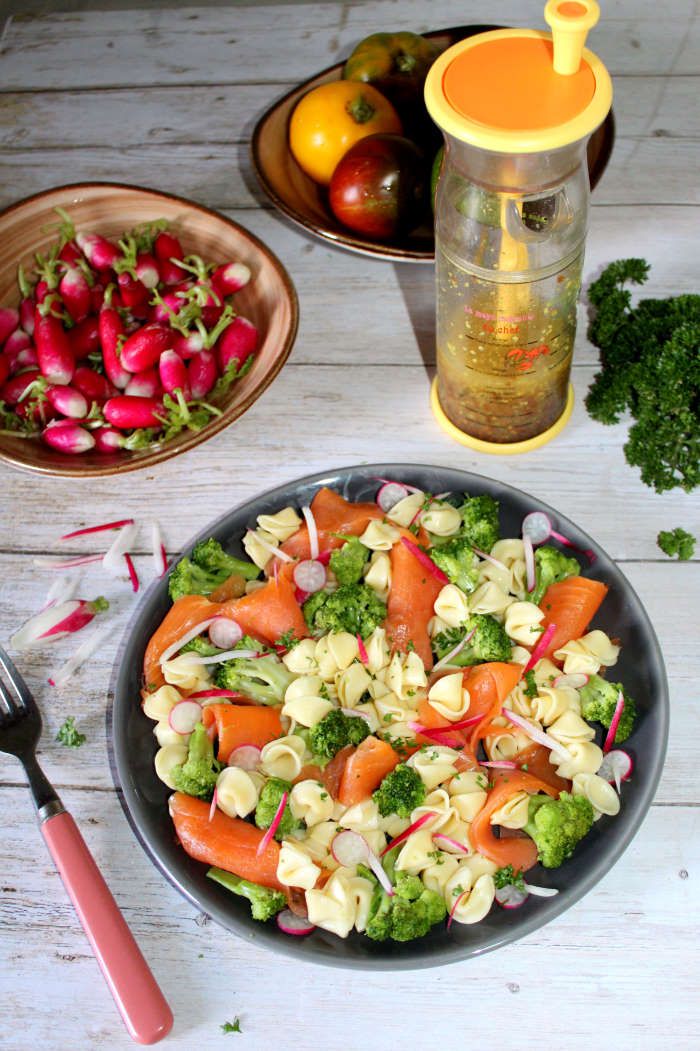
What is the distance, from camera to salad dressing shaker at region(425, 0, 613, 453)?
99cm

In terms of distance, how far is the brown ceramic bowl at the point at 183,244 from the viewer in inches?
57.2

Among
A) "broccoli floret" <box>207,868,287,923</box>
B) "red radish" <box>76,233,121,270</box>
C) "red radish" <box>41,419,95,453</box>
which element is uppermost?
"red radish" <box>76,233,121,270</box>

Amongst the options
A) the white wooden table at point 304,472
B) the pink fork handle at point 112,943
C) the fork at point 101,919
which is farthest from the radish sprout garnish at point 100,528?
Answer: the pink fork handle at point 112,943

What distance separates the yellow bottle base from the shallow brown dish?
241 mm

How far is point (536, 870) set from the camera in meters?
1.06

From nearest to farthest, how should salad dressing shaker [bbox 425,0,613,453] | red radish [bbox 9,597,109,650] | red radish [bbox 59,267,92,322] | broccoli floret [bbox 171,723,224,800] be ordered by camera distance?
1. salad dressing shaker [bbox 425,0,613,453]
2. broccoli floret [bbox 171,723,224,800]
3. red radish [bbox 9,597,109,650]
4. red radish [bbox 59,267,92,322]

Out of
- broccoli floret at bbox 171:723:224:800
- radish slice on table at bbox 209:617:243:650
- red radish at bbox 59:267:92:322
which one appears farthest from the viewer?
red radish at bbox 59:267:92:322

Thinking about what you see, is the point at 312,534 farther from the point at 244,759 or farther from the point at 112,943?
the point at 112,943

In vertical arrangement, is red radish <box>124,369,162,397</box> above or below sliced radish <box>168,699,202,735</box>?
above

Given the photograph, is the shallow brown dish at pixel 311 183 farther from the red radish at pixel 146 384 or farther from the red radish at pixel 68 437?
the red radish at pixel 68 437

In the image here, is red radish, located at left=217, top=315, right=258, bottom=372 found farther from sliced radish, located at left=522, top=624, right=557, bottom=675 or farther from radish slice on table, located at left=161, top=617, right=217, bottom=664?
sliced radish, located at left=522, top=624, right=557, bottom=675

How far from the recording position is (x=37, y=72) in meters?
2.00

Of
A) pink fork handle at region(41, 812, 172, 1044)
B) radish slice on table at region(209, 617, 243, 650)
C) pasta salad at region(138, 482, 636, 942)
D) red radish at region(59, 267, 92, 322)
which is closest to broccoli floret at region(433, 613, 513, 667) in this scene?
pasta salad at region(138, 482, 636, 942)

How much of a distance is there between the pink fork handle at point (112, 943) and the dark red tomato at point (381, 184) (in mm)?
953
